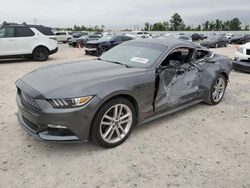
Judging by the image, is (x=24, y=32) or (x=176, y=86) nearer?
(x=176, y=86)

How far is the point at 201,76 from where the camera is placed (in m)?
4.69

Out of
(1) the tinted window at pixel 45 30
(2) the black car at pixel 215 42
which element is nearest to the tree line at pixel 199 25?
(2) the black car at pixel 215 42

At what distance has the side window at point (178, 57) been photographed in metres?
4.16

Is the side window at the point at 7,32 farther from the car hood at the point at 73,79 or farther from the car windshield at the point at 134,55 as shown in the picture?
the car hood at the point at 73,79

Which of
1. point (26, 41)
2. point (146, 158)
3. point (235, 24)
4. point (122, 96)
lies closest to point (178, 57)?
point (122, 96)

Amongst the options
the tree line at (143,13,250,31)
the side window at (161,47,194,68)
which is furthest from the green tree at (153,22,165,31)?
the side window at (161,47,194,68)

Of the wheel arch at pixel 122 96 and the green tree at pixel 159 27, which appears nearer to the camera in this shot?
the wheel arch at pixel 122 96

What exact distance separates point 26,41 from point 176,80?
9184 mm

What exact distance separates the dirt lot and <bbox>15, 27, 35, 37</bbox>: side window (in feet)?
25.7

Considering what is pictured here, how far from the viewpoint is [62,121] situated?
2865 millimetres

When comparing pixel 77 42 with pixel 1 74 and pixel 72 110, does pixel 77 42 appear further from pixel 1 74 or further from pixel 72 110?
pixel 72 110

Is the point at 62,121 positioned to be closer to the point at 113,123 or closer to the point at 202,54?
the point at 113,123

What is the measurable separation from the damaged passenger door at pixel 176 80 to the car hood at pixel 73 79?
457mm

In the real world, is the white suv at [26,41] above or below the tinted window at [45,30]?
below
